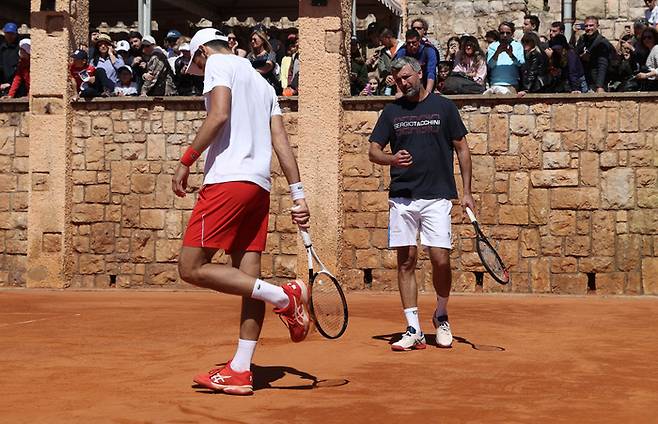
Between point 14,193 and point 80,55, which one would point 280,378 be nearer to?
point 80,55

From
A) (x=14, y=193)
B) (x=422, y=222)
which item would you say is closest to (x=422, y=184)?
(x=422, y=222)

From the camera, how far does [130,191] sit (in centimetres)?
1680

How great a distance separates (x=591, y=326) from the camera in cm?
1084

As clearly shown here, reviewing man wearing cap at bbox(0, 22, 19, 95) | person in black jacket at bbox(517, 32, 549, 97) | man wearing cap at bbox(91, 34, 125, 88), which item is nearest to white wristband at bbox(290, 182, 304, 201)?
person in black jacket at bbox(517, 32, 549, 97)

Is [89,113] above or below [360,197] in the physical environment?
above

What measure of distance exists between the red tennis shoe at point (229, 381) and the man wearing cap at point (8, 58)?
12.3m

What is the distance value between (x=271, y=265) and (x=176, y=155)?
7.38 feet

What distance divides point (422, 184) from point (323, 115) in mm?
7117

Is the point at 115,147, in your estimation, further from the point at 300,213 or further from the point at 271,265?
the point at 300,213

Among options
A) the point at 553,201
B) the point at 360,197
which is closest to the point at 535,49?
the point at 553,201

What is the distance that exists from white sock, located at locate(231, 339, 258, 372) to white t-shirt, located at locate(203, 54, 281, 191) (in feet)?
3.20

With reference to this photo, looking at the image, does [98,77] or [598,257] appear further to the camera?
[98,77]

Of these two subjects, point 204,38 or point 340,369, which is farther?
point 340,369

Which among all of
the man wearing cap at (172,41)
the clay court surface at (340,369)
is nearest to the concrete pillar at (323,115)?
the man wearing cap at (172,41)
